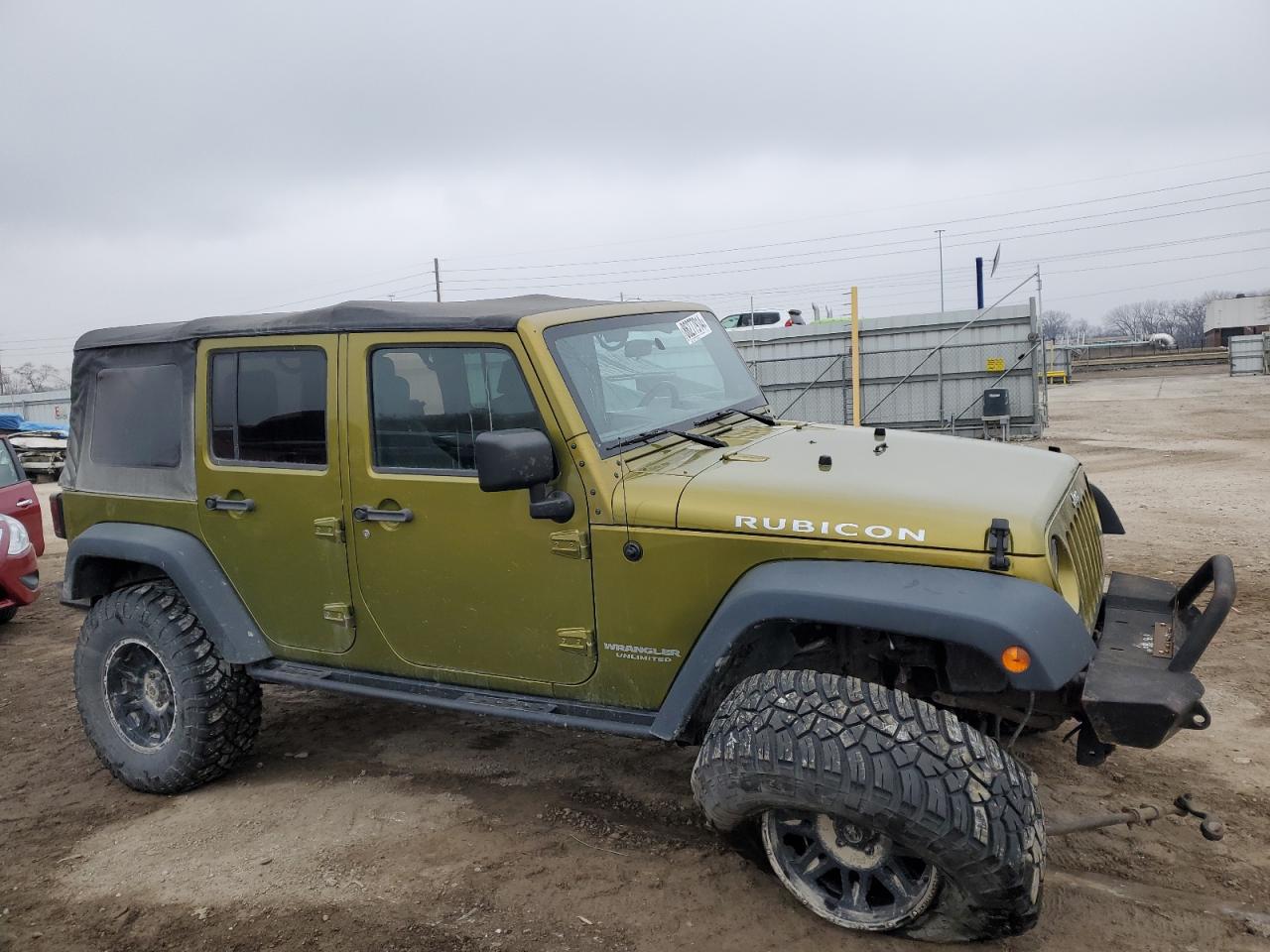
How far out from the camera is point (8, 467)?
8594 mm

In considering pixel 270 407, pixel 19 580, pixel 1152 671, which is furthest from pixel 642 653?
pixel 19 580

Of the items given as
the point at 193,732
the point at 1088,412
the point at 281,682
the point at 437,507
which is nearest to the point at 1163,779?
the point at 437,507

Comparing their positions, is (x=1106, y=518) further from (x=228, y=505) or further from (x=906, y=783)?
(x=228, y=505)

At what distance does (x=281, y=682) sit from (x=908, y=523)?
2.58m

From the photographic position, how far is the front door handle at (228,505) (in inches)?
159

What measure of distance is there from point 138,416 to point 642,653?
2616mm

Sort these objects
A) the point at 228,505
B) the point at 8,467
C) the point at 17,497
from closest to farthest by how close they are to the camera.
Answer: the point at 228,505 < the point at 17,497 < the point at 8,467

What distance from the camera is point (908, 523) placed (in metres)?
2.91

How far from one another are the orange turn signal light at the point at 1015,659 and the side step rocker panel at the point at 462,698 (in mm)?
1144

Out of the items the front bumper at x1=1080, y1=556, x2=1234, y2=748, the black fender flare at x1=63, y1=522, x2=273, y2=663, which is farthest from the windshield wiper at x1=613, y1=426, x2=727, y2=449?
the black fender flare at x1=63, y1=522, x2=273, y2=663

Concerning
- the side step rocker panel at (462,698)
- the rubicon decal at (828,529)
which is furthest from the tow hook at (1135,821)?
the side step rocker panel at (462,698)

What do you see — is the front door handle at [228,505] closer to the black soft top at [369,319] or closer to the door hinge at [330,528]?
the door hinge at [330,528]

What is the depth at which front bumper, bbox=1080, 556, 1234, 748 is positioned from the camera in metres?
2.72

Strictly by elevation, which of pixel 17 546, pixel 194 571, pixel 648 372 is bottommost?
pixel 17 546
